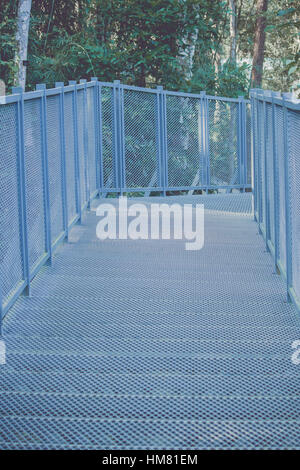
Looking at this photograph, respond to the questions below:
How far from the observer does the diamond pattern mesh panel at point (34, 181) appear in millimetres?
6746

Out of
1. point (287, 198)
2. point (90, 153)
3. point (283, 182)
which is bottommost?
point (287, 198)

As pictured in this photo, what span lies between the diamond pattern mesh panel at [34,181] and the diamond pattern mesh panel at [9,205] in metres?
0.48

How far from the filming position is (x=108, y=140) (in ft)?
48.9

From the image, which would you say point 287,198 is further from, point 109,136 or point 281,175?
point 109,136

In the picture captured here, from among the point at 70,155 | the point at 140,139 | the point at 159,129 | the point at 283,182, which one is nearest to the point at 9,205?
the point at 283,182

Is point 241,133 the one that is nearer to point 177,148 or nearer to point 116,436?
point 177,148

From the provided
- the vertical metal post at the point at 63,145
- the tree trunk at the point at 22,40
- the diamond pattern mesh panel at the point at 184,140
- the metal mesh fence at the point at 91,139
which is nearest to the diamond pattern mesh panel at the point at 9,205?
the vertical metal post at the point at 63,145

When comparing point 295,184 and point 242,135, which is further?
point 242,135

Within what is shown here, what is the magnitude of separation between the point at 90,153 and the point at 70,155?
2.81 meters

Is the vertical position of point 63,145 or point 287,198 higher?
point 63,145

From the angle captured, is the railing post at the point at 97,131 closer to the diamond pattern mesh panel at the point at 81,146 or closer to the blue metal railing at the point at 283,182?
the diamond pattern mesh panel at the point at 81,146

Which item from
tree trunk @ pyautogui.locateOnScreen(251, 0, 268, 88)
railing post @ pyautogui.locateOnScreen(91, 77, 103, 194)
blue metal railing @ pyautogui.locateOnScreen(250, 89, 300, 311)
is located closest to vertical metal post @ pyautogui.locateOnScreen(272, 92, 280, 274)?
blue metal railing @ pyautogui.locateOnScreen(250, 89, 300, 311)

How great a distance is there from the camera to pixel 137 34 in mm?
21297
